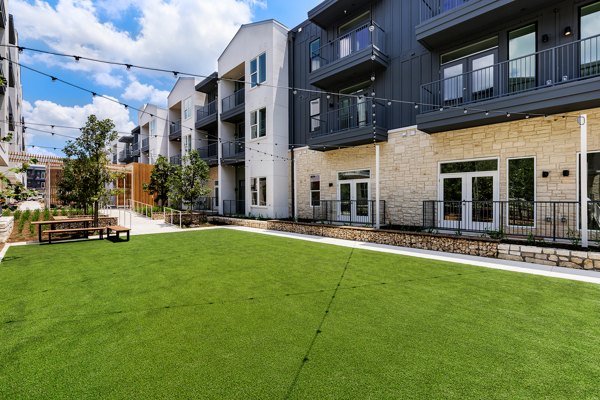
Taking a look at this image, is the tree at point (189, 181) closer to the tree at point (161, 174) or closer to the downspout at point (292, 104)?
the downspout at point (292, 104)

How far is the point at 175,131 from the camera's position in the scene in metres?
26.7

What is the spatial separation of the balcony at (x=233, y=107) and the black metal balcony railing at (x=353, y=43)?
585 cm

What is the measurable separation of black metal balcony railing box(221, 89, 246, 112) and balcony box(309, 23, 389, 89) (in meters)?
6.79

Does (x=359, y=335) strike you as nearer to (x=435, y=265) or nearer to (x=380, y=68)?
(x=435, y=265)

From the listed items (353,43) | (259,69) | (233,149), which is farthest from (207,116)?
(353,43)

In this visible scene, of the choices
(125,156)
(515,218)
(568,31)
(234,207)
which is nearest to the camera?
(568,31)

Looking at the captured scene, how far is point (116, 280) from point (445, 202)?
9.98m

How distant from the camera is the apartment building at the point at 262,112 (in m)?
16.0

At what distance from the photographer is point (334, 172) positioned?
557 inches

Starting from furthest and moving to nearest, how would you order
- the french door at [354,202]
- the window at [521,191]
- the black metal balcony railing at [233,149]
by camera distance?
the black metal balcony railing at [233,149]
the french door at [354,202]
the window at [521,191]

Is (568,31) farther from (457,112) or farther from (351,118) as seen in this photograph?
(351,118)

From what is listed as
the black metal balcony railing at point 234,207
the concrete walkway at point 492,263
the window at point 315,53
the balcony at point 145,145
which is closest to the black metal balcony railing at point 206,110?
the black metal balcony railing at point 234,207

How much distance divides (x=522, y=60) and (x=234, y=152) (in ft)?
50.1

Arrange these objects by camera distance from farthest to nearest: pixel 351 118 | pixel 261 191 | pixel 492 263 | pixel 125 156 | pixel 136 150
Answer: pixel 125 156 < pixel 136 150 < pixel 261 191 < pixel 351 118 < pixel 492 263
